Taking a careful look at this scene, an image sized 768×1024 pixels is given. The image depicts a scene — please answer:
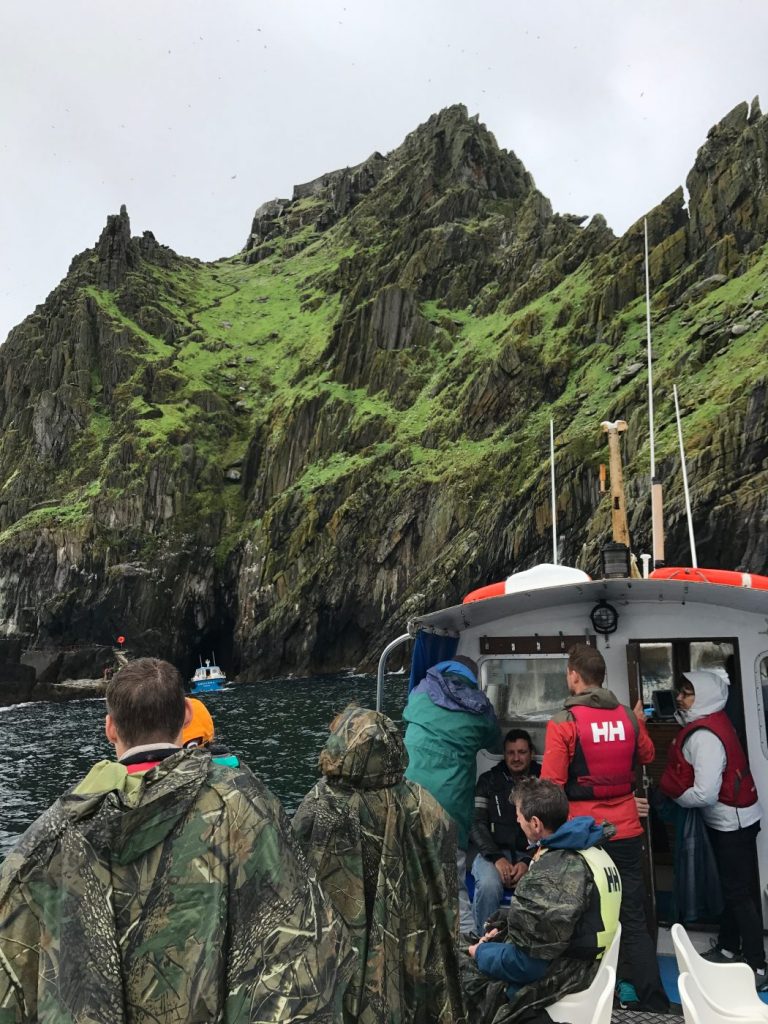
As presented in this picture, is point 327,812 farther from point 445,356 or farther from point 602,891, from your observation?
point 445,356

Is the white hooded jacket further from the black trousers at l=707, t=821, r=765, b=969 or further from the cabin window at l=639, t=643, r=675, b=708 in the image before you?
the cabin window at l=639, t=643, r=675, b=708

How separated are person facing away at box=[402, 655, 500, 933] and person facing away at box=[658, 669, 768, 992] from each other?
1.75 m

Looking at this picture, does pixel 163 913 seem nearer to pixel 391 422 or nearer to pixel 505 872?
pixel 505 872

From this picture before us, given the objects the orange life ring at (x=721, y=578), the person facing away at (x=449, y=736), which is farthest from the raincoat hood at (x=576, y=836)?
the orange life ring at (x=721, y=578)

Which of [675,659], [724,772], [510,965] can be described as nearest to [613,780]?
[724,772]

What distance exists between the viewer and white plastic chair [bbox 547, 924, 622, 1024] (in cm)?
412

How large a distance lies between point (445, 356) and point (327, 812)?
9251cm

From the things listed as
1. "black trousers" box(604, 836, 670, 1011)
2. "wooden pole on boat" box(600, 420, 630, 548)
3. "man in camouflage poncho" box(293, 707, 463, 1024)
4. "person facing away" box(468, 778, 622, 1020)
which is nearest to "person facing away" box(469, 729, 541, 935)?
"black trousers" box(604, 836, 670, 1011)

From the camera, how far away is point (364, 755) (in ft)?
11.9

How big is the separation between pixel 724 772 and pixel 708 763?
25cm

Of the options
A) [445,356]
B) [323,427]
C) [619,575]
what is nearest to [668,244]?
[445,356]

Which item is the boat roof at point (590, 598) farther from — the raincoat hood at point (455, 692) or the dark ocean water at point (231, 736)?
the dark ocean water at point (231, 736)

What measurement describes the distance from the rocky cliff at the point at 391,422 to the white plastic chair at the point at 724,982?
43588mm

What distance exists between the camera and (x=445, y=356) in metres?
93.4
